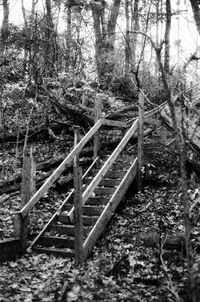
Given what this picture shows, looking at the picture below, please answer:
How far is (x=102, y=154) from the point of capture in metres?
10.2

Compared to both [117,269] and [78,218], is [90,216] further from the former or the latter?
[117,269]

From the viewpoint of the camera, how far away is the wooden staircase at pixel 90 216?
23.8ft

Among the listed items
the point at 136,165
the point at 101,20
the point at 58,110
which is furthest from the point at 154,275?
the point at 101,20

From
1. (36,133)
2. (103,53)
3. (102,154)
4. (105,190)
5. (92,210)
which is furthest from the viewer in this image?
(103,53)

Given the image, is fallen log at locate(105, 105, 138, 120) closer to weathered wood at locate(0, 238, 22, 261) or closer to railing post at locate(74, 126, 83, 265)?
railing post at locate(74, 126, 83, 265)

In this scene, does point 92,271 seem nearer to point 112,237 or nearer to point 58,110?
point 112,237

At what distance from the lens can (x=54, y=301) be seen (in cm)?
535

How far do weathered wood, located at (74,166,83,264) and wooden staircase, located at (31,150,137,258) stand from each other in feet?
0.42

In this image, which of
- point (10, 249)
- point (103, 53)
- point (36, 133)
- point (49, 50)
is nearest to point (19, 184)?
point (10, 249)

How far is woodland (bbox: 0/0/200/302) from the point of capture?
564 centimetres

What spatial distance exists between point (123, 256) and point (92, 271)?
2.08 feet

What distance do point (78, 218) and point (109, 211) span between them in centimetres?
136

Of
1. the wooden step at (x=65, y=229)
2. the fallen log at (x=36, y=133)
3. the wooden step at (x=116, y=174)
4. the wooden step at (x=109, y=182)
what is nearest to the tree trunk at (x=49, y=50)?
the fallen log at (x=36, y=133)

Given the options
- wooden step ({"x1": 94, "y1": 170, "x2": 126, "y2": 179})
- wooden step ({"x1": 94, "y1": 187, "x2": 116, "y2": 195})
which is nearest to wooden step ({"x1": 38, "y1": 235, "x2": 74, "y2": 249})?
wooden step ({"x1": 94, "y1": 187, "x2": 116, "y2": 195})
